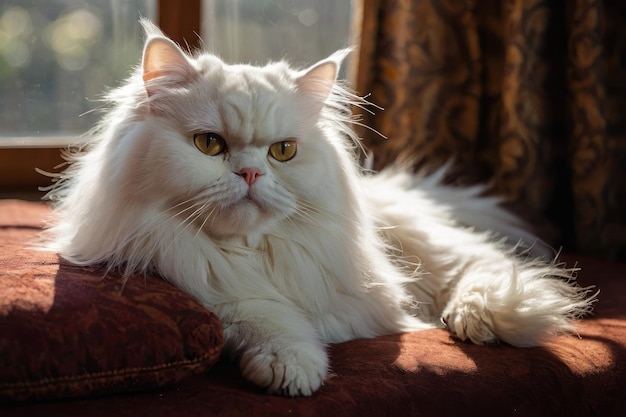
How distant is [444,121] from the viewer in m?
2.50

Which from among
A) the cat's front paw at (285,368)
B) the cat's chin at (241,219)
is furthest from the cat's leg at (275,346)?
the cat's chin at (241,219)

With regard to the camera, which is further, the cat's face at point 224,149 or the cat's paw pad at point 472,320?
the cat's paw pad at point 472,320

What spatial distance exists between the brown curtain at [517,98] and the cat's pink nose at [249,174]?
4.14 feet

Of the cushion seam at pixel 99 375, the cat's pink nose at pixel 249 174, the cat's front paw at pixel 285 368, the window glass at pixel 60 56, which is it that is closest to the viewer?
the cushion seam at pixel 99 375

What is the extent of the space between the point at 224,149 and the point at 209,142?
30 millimetres

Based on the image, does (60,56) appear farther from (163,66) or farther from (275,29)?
(163,66)

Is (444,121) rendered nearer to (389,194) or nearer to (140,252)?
(389,194)

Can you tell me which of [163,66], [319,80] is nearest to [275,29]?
[319,80]

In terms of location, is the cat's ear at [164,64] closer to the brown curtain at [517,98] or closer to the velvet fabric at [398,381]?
the velvet fabric at [398,381]

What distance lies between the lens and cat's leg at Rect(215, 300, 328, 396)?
1.18 metres

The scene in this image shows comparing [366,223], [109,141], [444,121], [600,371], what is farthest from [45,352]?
[444,121]

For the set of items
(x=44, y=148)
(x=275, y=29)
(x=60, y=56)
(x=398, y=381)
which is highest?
(x=275, y=29)

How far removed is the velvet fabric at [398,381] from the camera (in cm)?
113

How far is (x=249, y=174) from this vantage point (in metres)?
1.29
